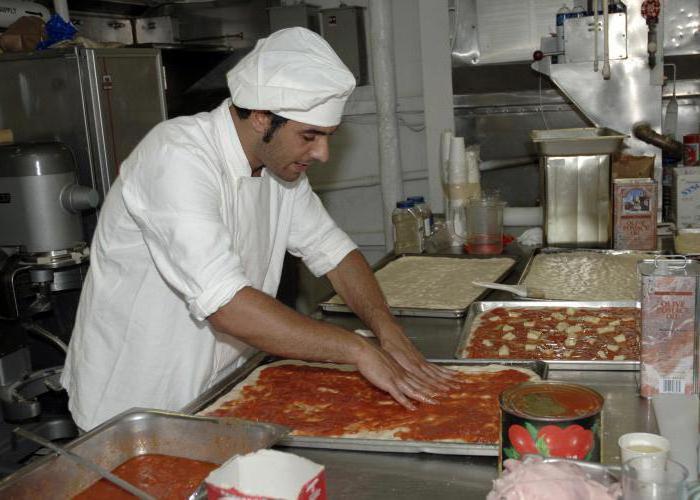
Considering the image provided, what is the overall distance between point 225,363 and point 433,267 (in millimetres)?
1125

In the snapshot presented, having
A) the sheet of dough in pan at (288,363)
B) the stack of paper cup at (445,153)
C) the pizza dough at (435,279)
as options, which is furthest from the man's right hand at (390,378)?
the stack of paper cup at (445,153)

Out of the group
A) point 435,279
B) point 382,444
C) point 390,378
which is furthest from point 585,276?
point 382,444

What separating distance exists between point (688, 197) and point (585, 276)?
79cm

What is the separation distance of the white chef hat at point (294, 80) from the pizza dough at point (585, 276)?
1017mm

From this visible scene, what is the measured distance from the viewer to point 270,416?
64.4 inches

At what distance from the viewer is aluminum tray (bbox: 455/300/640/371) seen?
178 centimetres

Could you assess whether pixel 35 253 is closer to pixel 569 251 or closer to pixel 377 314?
pixel 377 314

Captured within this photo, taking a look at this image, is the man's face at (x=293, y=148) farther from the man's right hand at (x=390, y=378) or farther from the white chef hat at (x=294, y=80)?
the man's right hand at (x=390, y=378)

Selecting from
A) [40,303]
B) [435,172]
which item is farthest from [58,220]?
[435,172]

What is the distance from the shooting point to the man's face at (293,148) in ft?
5.95

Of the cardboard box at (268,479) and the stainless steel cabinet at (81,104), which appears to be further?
the stainless steel cabinet at (81,104)

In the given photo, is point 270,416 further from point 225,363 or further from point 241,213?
point 241,213

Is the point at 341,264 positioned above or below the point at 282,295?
above

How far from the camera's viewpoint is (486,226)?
310cm
